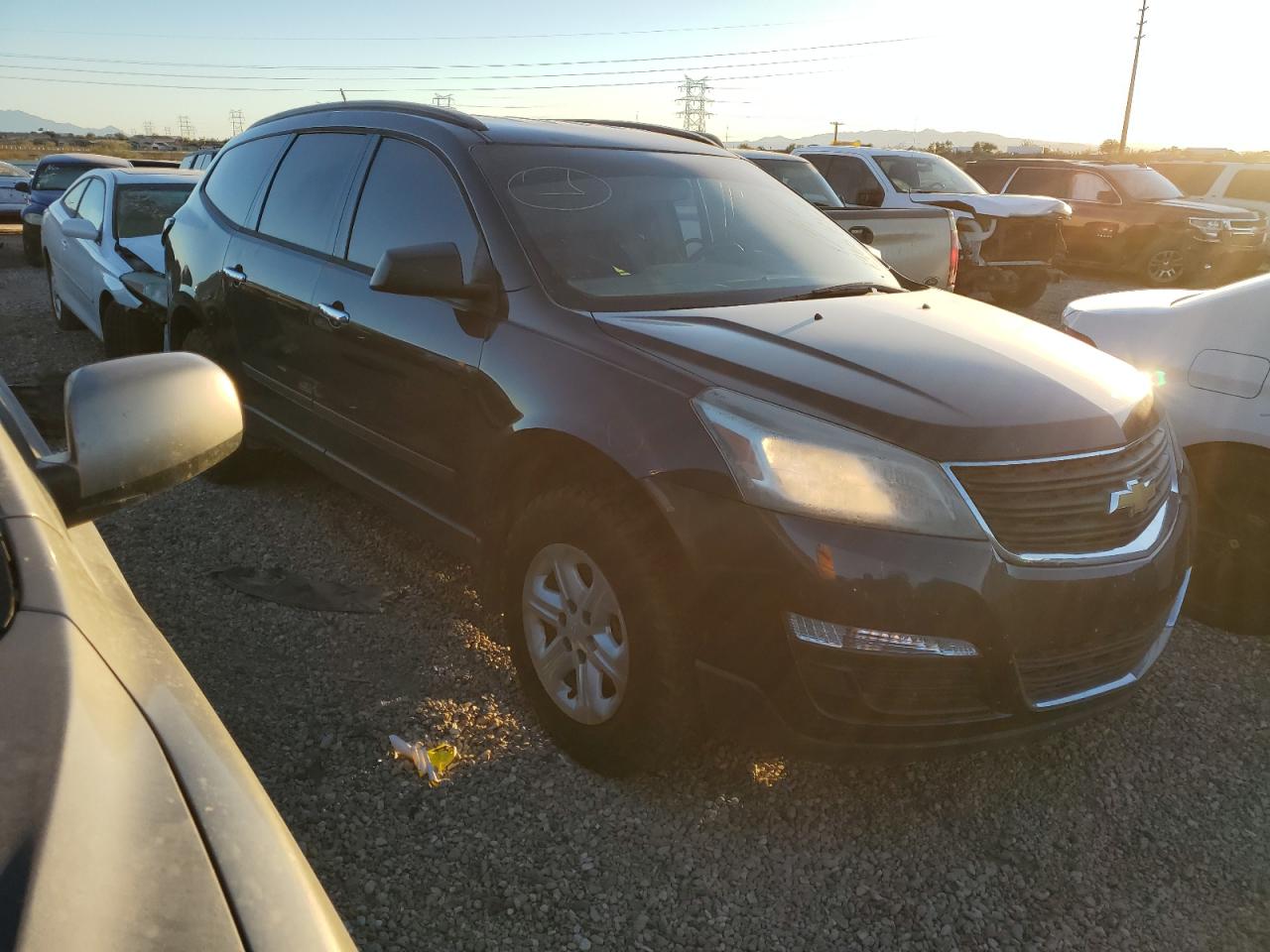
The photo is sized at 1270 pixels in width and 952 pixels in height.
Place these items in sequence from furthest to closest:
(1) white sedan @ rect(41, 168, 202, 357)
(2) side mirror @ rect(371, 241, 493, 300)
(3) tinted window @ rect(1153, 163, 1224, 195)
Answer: (3) tinted window @ rect(1153, 163, 1224, 195) → (1) white sedan @ rect(41, 168, 202, 357) → (2) side mirror @ rect(371, 241, 493, 300)

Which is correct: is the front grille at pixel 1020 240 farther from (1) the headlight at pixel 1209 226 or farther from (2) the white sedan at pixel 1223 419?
(2) the white sedan at pixel 1223 419

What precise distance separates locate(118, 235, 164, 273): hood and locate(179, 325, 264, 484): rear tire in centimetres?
200

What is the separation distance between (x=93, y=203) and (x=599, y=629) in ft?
24.5

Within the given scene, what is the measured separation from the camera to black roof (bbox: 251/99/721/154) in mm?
3377

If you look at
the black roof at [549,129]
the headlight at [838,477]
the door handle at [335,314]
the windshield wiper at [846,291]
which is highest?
the black roof at [549,129]

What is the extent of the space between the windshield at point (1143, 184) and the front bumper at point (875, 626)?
13514 mm

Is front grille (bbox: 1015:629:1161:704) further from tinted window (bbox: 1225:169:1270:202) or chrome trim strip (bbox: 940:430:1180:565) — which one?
tinted window (bbox: 1225:169:1270:202)

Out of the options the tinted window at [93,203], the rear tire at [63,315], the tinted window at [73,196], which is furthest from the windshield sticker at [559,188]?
the tinted window at [73,196]

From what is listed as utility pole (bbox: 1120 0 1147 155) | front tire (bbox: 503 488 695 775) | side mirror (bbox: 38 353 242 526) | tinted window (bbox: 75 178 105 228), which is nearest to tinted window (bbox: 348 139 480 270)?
front tire (bbox: 503 488 695 775)

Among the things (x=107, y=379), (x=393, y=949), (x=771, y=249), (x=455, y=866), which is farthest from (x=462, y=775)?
(x=771, y=249)

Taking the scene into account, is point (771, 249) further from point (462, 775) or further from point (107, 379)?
point (107, 379)

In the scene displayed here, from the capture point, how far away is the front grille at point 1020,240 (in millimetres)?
10062

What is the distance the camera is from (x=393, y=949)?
2127 mm

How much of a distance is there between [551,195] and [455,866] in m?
2.06
